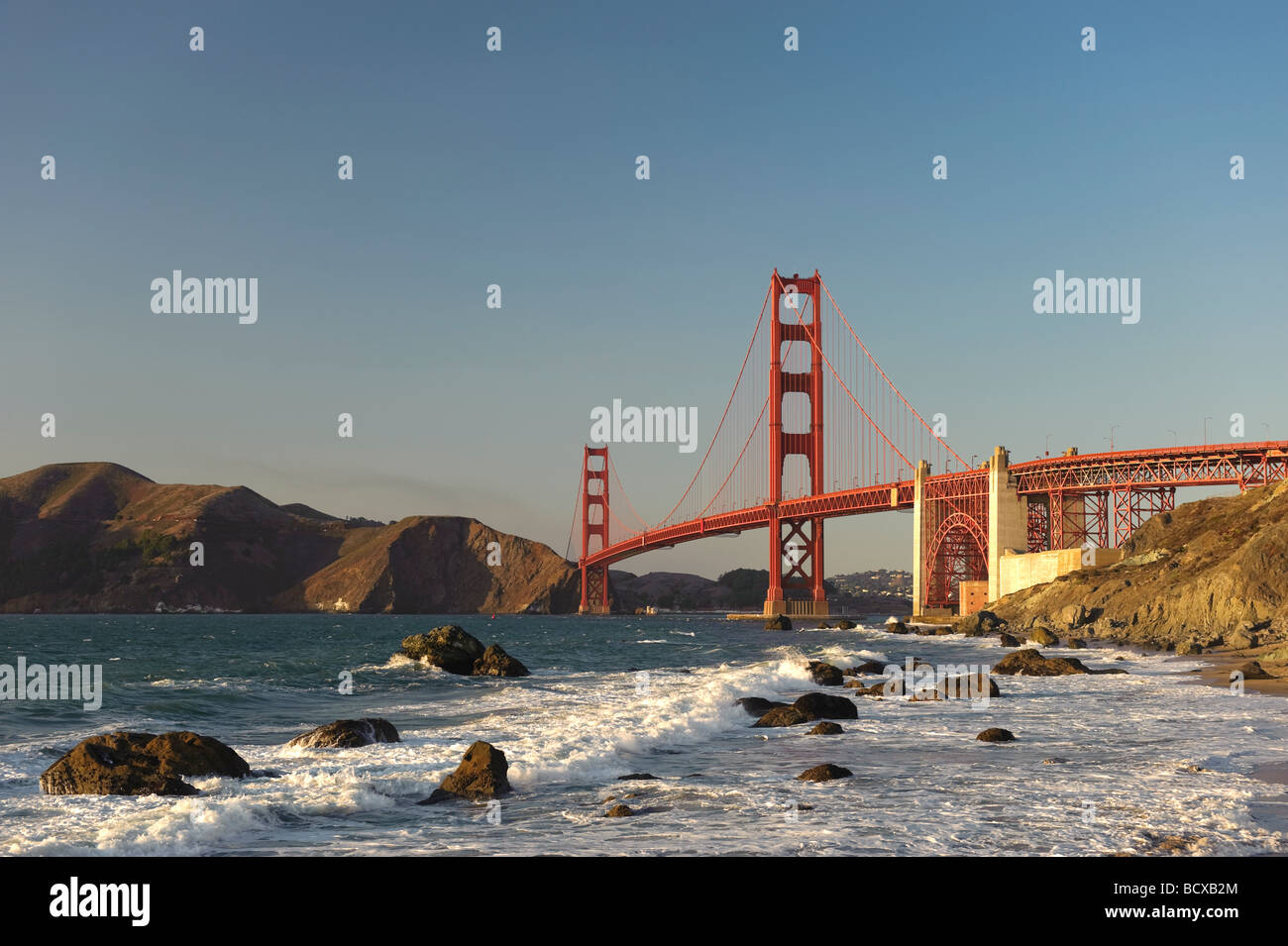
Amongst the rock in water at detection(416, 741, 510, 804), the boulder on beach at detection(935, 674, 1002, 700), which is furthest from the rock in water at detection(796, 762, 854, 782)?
the boulder on beach at detection(935, 674, 1002, 700)

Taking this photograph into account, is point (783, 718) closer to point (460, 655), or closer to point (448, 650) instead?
point (460, 655)

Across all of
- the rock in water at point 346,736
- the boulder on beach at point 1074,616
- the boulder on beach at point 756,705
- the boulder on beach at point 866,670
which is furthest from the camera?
the boulder on beach at point 1074,616

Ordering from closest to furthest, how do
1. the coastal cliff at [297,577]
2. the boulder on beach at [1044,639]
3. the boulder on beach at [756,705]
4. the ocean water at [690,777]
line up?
the ocean water at [690,777] → the boulder on beach at [756,705] → the boulder on beach at [1044,639] → the coastal cliff at [297,577]

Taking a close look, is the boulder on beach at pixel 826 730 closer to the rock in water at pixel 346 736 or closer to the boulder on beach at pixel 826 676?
the rock in water at pixel 346 736

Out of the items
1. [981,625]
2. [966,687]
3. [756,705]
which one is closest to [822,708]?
[756,705]

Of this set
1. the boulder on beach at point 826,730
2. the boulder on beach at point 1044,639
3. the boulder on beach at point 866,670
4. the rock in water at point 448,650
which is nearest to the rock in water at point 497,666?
the rock in water at point 448,650

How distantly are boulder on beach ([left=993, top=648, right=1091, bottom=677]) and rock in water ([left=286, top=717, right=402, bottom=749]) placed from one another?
21697 mm

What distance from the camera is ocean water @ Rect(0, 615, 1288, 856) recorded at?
9875 millimetres

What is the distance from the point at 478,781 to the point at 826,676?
798 inches

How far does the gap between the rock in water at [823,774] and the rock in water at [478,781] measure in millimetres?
3642

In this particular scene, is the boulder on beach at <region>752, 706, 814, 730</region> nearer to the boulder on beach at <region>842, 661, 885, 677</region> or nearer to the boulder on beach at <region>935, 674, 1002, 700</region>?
the boulder on beach at <region>935, 674, 1002, 700</region>

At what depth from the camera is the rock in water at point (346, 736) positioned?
16.7 m
